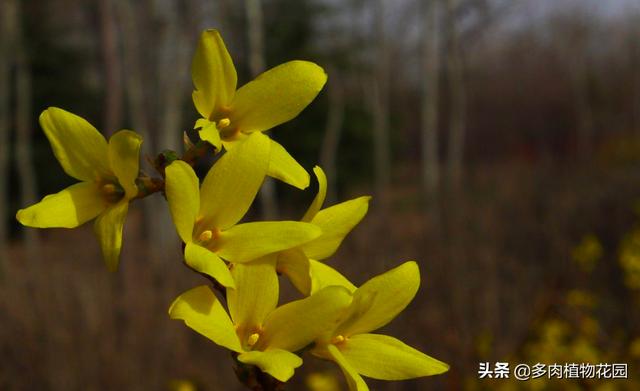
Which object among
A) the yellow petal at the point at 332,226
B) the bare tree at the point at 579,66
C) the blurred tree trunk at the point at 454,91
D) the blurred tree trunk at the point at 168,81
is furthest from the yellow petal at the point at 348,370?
the bare tree at the point at 579,66

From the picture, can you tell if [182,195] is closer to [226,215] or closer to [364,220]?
[226,215]

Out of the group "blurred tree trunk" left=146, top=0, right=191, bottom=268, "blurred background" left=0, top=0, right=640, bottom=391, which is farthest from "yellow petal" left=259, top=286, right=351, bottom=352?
"blurred tree trunk" left=146, top=0, right=191, bottom=268

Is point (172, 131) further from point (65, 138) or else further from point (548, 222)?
point (65, 138)

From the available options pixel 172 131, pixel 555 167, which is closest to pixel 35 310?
pixel 172 131

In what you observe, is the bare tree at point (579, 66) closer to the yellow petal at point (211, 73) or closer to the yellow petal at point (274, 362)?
the yellow petal at point (211, 73)

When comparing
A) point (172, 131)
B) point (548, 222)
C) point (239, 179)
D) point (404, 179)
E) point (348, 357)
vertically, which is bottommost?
point (404, 179)

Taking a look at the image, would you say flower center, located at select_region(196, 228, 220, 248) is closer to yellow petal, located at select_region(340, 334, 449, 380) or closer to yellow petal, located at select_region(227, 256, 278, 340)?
yellow petal, located at select_region(227, 256, 278, 340)
